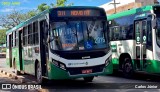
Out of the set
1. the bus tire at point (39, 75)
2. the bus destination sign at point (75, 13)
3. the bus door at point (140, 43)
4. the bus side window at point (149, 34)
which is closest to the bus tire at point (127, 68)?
the bus door at point (140, 43)

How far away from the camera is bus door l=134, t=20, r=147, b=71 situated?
14.7m

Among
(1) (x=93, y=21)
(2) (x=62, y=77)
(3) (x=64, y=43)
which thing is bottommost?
(2) (x=62, y=77)

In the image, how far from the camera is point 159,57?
13805mm

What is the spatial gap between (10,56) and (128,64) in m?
8.99

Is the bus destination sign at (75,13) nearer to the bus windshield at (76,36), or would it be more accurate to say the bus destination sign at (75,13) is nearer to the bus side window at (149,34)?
the bus windshield at (76,36)

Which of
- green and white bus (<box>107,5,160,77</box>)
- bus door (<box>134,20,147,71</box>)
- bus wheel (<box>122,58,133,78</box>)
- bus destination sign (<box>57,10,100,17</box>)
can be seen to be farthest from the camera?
bus wheel (<box>122,58,133,78</box>)

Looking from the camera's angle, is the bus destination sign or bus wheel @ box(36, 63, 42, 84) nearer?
the bus destination sign

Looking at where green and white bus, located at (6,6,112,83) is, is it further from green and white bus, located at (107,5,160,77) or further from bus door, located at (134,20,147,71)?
bus door, located at (134,20,147,71)

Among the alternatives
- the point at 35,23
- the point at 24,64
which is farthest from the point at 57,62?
the point at 24,64

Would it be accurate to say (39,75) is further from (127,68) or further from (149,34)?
(149,34)

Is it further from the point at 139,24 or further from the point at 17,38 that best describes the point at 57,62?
the point at 17,38

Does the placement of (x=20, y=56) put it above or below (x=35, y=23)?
below

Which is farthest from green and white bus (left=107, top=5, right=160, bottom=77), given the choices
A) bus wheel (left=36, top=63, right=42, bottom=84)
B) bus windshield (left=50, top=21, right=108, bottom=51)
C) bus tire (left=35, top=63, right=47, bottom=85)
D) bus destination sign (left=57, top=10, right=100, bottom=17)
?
bus wheel (left=36, top=63, right=42, bottom=84)

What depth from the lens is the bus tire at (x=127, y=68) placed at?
16.0m
